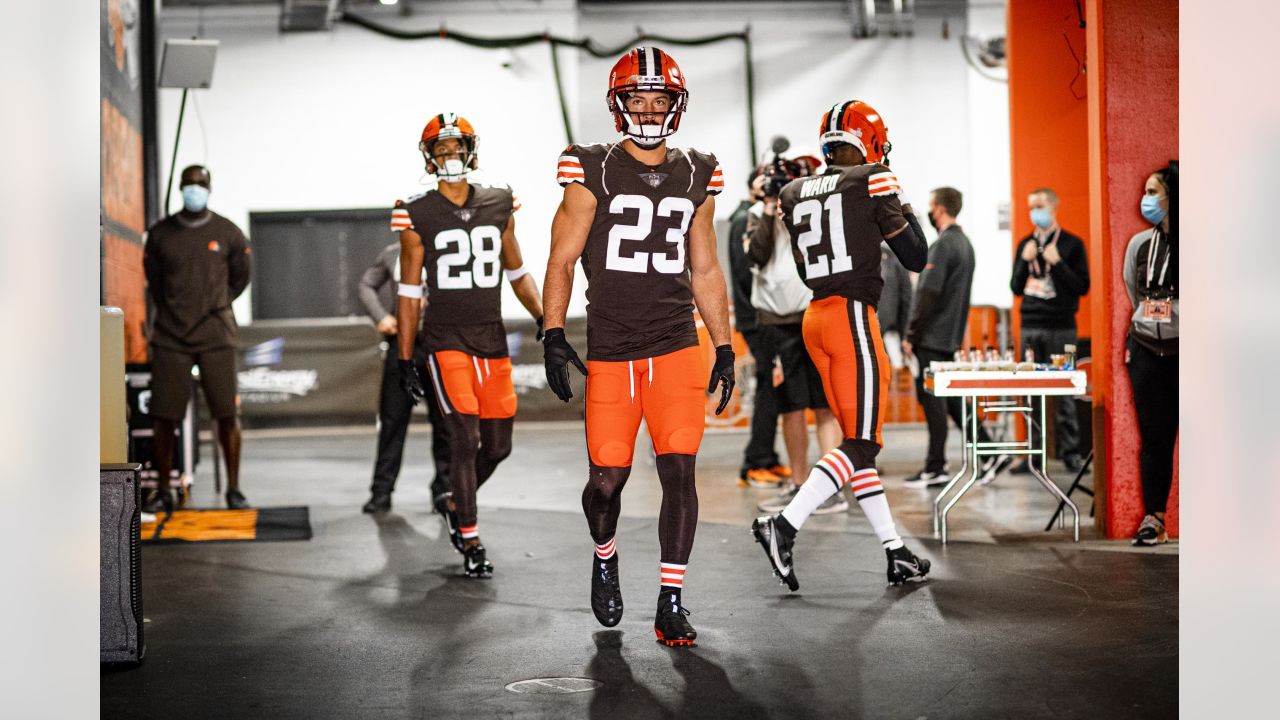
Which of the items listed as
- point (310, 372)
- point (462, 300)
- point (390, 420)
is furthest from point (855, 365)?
point (310, 372)

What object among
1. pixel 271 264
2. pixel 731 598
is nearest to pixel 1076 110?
pixel 731 598

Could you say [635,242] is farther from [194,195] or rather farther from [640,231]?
[194,195]

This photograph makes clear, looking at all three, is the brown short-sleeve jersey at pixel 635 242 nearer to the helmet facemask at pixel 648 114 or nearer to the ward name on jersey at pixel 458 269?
the helmet facemask at pixel 648 114

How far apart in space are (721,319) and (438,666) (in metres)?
1.54

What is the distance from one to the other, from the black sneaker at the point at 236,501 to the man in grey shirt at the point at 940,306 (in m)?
4.40

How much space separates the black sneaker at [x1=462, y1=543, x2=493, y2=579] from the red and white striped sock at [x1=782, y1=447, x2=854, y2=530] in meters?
1.45

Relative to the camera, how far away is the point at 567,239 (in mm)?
4621

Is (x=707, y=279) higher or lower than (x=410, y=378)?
higher

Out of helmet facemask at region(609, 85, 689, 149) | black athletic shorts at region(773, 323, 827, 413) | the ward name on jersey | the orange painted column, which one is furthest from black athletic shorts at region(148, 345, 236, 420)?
the orange painted column

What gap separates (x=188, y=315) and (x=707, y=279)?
4760 millimetres

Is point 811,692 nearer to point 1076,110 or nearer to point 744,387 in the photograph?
point 1076,110

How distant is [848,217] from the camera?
567 cm

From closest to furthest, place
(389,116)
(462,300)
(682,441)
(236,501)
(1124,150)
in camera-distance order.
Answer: (682,441), (462,300), (1124,150), (236,501), (389,116)

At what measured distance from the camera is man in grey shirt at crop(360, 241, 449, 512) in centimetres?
834
